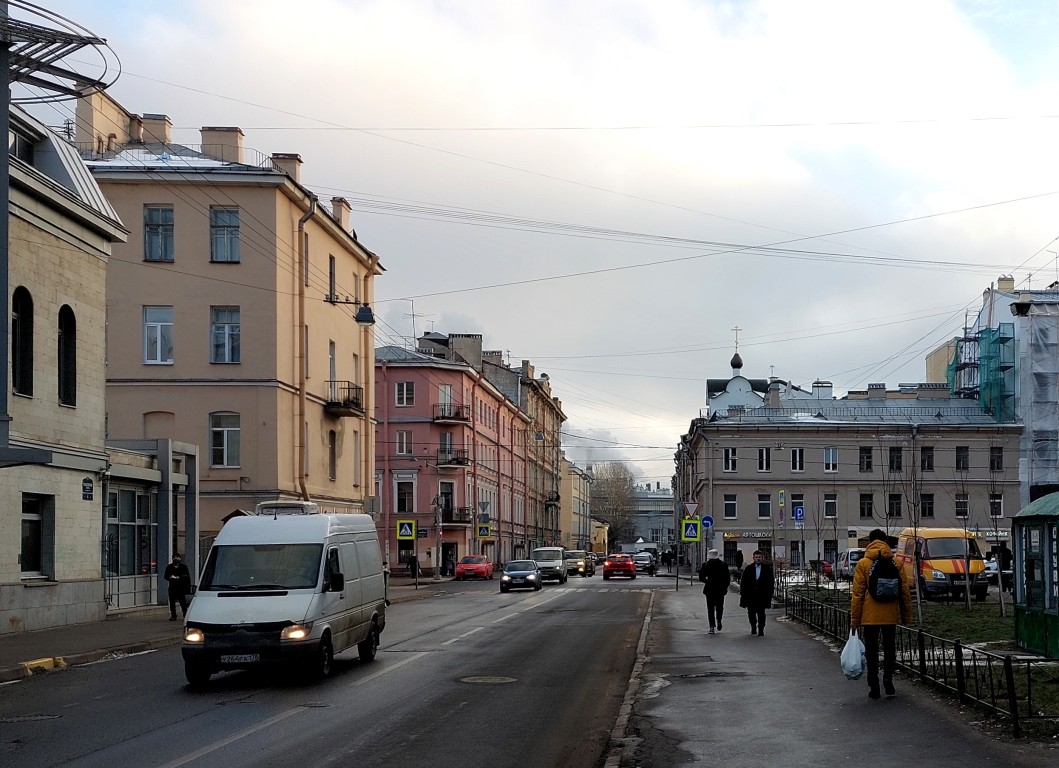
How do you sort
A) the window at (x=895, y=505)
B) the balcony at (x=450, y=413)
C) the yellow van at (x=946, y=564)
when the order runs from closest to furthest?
the yellow van at (x=946, y=564) → the balcony at (x=450, y=413) → the window at (x=895, y=505)

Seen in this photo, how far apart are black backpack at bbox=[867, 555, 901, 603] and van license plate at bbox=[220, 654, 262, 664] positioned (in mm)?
7330

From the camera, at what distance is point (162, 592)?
35000 millimetres

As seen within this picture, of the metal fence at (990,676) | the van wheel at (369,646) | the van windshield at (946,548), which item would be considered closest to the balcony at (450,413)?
the van windshield at (946,548)

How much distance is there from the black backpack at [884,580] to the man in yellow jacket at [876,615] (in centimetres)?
3

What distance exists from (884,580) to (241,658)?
769 cm

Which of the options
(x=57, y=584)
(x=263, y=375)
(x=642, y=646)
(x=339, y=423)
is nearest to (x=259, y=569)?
(x=642, y=646)

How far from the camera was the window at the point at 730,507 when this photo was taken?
277 feet

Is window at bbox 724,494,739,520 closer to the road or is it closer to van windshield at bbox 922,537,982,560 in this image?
van windshield at bbox 922,537,982,560

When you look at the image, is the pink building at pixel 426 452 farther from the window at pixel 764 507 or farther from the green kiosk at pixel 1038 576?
the green kiosk at pixel 1038 576

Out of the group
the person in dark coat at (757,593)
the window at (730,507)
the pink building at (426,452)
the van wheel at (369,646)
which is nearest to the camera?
the van wheel at (369,646)

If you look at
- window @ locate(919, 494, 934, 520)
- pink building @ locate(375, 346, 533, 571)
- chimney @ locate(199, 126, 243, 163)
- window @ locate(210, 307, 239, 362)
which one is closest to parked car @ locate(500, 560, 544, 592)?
window @ locate(210, 307, 239, 362)

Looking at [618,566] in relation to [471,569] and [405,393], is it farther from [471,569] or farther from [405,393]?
[405,393]

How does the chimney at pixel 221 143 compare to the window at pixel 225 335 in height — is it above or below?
above

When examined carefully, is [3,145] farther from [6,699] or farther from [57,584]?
[6,699]
